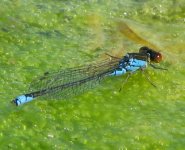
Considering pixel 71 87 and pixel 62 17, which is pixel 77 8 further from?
pixel 71 87

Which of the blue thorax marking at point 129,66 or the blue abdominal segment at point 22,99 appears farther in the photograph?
the blue thorax marking at point 129,66

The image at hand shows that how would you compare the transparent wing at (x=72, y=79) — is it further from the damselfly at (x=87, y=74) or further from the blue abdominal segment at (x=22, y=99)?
the blue abdominal segment at (x=22, y=99)

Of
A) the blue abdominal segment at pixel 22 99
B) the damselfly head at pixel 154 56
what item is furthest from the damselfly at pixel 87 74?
the blue abdominal segment at pixel 22 99

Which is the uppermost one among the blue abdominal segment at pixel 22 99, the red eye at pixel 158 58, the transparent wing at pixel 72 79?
the red eye at pixel 158 58

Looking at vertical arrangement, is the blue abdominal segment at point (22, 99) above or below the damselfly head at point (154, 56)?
below

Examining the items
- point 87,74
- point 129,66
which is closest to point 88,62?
point 87,74

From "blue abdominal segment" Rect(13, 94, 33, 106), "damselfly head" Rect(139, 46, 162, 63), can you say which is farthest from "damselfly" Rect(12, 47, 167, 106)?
"blue abdominal segment" Rect(13, 94, 33, 106)

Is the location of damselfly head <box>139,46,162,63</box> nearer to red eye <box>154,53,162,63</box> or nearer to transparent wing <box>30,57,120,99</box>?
red eye <box>154,53,162,63</box>

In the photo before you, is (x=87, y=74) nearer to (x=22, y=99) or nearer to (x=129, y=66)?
(x=129, y=66)

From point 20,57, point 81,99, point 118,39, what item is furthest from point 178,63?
point 20,57
